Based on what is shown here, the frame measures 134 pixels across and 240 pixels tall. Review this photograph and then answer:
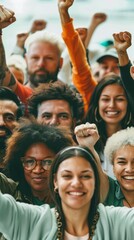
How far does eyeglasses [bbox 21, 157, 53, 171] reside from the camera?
2688 mm

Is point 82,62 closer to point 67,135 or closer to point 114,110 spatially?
point 114,110

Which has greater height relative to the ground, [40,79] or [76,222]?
[40,79]

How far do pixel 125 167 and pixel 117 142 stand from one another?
0.36 feet

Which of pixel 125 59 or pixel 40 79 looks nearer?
pixel 125 59

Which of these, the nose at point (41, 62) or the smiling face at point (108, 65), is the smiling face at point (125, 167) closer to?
the nose at point (41, 62)

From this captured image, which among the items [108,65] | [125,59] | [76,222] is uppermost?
[108,65]

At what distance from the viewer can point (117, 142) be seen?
2.77m

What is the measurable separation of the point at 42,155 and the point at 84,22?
1.62m

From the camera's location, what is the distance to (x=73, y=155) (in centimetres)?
240

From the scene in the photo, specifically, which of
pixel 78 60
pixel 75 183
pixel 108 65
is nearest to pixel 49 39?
pixel 78 60

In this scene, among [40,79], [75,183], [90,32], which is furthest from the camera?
[90,32]

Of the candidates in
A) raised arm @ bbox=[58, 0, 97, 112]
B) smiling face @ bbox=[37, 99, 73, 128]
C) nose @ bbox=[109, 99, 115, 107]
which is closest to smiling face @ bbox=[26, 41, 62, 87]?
raised arm @ bbox=[58, 0, 97, 112]

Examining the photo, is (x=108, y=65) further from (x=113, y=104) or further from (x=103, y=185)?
(x=103, y=185)

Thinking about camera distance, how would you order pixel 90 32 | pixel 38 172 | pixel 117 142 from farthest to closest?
pixel 90 32 < pixel 117 142 < pixel 38 172
